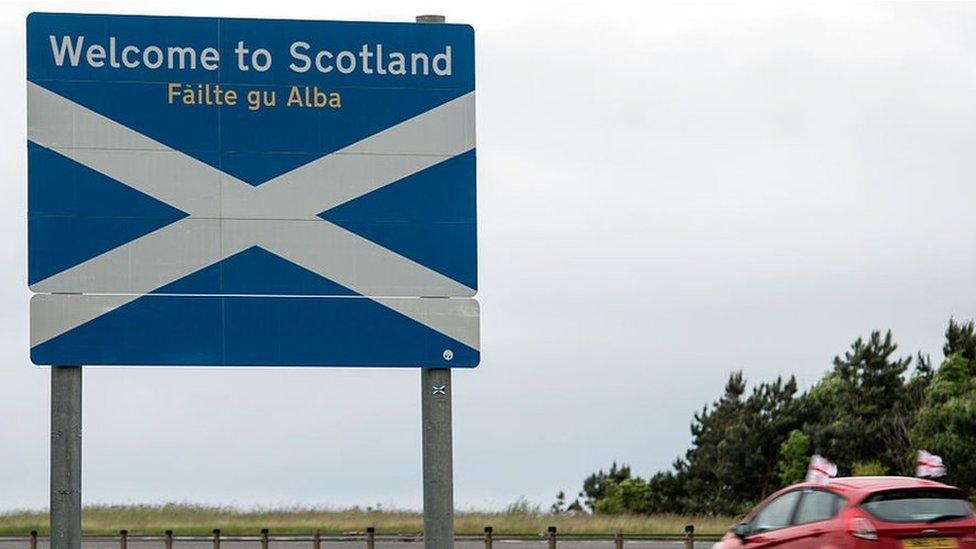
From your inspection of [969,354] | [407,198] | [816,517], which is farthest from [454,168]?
[969,354]

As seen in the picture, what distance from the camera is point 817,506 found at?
18.5 meters

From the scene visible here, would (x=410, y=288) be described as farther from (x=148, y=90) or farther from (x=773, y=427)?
(x=773, y=427)

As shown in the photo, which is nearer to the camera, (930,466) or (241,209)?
(241,209)

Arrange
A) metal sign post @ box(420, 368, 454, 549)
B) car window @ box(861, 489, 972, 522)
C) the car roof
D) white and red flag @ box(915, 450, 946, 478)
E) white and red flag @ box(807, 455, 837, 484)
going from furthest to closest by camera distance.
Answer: white and red flag @ box(915, 450, 946, 478) < white and red flag @ box(807, 455, 837, 484) < the car roof < car window @ box(861, 489, 972, 522) < metal sign post @ box(420, 368, 454, 549)

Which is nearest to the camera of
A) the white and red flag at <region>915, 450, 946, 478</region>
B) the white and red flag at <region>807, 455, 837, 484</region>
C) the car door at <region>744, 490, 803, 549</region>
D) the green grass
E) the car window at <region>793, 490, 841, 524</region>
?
the car window at <region>793, 490, 841, 524</region>

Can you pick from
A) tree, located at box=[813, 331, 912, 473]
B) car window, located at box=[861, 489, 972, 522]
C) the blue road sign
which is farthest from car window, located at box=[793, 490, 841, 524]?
tree, located at box=[813, 331, 912, 473]

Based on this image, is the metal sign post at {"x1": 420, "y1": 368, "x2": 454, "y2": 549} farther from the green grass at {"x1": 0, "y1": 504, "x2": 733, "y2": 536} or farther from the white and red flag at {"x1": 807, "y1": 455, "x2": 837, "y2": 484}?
the green grass at {"x1": 0, "y1": 504, "x2": 733, "y2": 536}

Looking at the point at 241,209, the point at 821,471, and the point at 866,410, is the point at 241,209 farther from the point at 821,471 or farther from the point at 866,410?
the point at 866,410

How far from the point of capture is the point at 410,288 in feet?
30.4

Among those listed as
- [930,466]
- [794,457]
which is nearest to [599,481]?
→ [794,457]

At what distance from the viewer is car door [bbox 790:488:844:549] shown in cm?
1803

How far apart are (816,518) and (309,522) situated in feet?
138

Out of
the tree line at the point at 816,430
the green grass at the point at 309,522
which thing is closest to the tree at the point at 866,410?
the tree line at the point at 816,430

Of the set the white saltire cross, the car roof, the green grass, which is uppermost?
the white saltire cross
